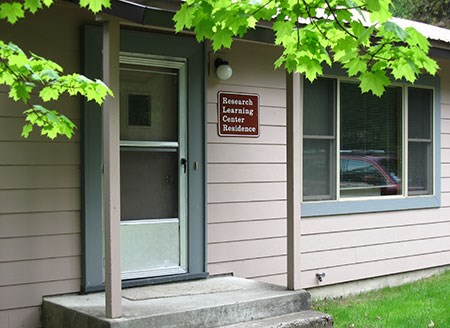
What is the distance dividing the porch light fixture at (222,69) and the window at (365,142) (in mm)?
1111

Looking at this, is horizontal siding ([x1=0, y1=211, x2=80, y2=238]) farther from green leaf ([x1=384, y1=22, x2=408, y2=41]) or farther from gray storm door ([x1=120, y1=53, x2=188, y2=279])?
green leaf ([x1=384, y1=22, x2=408, y2=41])

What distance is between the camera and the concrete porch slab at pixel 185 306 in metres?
4.47

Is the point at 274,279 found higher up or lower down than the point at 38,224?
lower down

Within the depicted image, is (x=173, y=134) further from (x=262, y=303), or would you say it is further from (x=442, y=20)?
(x=442, y=20)

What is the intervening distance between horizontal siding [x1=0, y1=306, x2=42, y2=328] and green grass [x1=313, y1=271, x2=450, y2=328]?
101 inches

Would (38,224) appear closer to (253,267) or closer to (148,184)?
(148,184)

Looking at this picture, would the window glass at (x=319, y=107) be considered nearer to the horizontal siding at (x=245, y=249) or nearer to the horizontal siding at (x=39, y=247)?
the horizontal siding at (x=245, y=249)

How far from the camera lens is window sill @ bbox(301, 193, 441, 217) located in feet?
21.9

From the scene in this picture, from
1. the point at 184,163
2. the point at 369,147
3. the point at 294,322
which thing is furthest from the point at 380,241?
the point at 184,163

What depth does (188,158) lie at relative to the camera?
18.9ft

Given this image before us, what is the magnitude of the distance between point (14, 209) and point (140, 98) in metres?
1.42

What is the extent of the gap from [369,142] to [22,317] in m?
4.23

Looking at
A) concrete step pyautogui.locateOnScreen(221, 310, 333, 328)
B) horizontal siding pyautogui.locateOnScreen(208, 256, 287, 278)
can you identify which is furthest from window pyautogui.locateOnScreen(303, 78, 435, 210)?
concrete step pyautogui.locateOnScreen(221, 310, 333, 328)

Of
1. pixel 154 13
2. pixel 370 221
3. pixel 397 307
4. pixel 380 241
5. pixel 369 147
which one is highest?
pixel 154 13
